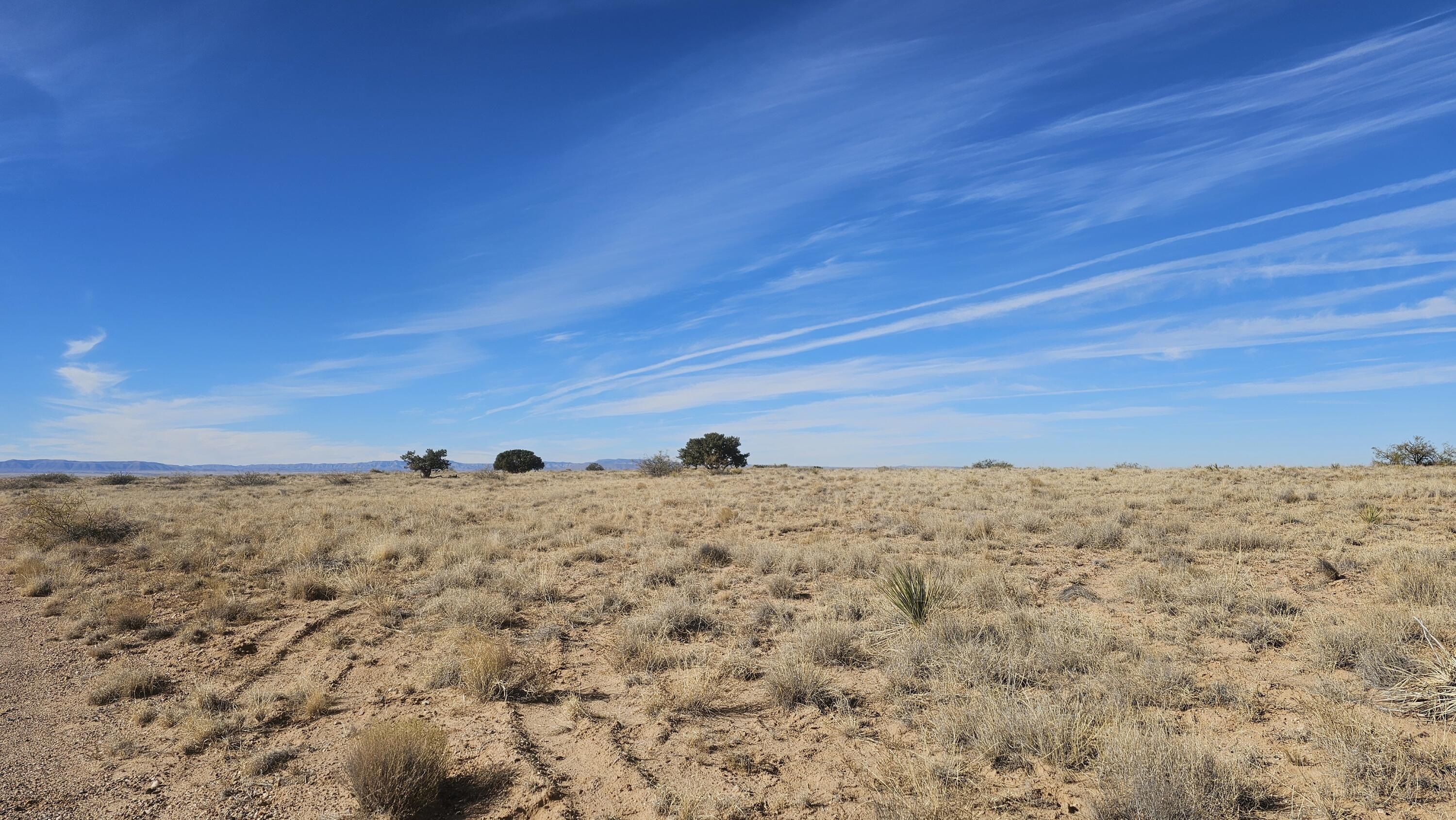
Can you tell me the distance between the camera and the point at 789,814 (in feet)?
14.2

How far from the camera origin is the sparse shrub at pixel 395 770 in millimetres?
4402

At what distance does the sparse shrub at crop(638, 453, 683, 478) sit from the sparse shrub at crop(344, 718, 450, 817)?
128 ft

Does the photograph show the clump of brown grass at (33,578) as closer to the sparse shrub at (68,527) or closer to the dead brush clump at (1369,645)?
the sparse shrub at (68,527)

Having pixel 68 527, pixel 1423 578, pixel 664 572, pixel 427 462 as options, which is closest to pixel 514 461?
pixel 427 462

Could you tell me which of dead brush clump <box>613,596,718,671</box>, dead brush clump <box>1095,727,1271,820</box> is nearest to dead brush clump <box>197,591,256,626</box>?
dead brush clump <box>613,596,718,671</box>

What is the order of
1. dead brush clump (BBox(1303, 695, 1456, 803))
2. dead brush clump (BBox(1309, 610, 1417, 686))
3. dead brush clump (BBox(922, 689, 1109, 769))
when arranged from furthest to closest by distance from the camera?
1. dead brush clump (BBox(1309, 610, 1417, 686))
2. dead brush clump (BBox(922, 689, 1109, 769))
3. dead brush clump (BBox(1303, 695, 1456, 803))

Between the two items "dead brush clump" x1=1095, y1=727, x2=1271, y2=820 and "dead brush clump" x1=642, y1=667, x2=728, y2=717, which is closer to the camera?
"dead brush clump" x1=1095, y1=727, x2=1271, y2=820

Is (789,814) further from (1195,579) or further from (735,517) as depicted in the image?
(735,517)

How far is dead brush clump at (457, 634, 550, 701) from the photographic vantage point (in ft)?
21.3

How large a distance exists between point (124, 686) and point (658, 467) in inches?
1529

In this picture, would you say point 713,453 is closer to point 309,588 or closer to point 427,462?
point 427,462

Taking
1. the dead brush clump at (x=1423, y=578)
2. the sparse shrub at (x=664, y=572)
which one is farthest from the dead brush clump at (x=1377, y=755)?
the sparse shrub at (x=664, y=572)

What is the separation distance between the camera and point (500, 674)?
6758 mm

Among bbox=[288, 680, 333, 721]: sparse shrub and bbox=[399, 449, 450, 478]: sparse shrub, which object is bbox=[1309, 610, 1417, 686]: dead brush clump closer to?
bbox=[288, 680, 333, 721]: sparse shrub
